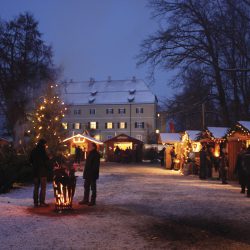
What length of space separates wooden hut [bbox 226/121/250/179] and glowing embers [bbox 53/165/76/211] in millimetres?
11890

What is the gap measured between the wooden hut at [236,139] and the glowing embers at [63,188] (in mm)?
11890

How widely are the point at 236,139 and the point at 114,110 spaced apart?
66.3 metres

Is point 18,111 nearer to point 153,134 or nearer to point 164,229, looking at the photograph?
point 164,229

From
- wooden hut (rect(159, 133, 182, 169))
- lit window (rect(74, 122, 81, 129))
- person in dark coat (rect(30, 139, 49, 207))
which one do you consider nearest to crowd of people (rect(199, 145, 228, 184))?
wooden hut (rect(159, 133, 182, 169))

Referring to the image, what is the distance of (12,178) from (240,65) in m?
18.7

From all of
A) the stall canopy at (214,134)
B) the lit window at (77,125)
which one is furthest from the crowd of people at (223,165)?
the lit window at (77,125)

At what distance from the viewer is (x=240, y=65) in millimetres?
29688

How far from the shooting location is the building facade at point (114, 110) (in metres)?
86.8

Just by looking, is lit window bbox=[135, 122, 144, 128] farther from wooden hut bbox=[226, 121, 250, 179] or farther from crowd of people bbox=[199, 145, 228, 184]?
wooden hut bbox=[226, 121, 250, 179]

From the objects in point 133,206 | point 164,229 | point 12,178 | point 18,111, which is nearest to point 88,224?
point 164,229

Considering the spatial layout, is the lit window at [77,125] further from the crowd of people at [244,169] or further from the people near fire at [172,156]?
the crowd of people at [244,169]

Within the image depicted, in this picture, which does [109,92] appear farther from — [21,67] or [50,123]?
[50,123]

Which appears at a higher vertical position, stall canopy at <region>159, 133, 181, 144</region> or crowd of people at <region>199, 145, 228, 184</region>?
stall canopy at <region>159, 133, 181, 144</region>

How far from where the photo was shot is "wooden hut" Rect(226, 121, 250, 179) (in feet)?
71.5
